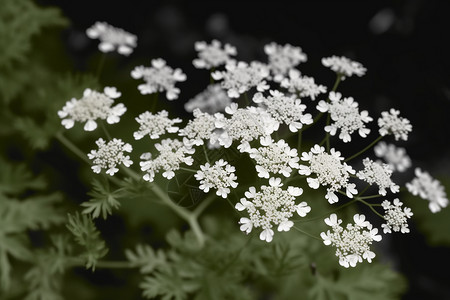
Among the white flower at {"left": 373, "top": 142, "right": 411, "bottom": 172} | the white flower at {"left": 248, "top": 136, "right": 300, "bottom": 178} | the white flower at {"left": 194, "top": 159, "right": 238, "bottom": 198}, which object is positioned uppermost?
the white flower at {"left": 373, "top": 142, "right": 411, "bottom": 172}

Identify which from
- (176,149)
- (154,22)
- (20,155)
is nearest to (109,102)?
(176,149)

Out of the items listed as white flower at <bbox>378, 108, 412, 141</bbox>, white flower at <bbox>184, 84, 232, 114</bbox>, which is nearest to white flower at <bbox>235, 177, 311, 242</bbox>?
white flower at <bbox>378, 108, 412, 141</bbox>

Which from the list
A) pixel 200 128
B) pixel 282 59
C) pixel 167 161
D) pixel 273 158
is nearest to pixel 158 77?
pixel 200 128

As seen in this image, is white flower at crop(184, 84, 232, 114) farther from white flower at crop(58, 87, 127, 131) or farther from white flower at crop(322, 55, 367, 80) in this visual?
white flower at crop(322, 55, 367, 80)

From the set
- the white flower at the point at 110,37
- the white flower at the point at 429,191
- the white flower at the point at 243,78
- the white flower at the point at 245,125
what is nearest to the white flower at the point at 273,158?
the white flower at the point at 245,125

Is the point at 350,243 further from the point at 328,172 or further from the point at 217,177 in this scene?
the point at 217,177

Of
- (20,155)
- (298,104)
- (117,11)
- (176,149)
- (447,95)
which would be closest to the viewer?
(176,149)

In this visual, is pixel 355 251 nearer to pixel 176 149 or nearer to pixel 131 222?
pixel 176 149
